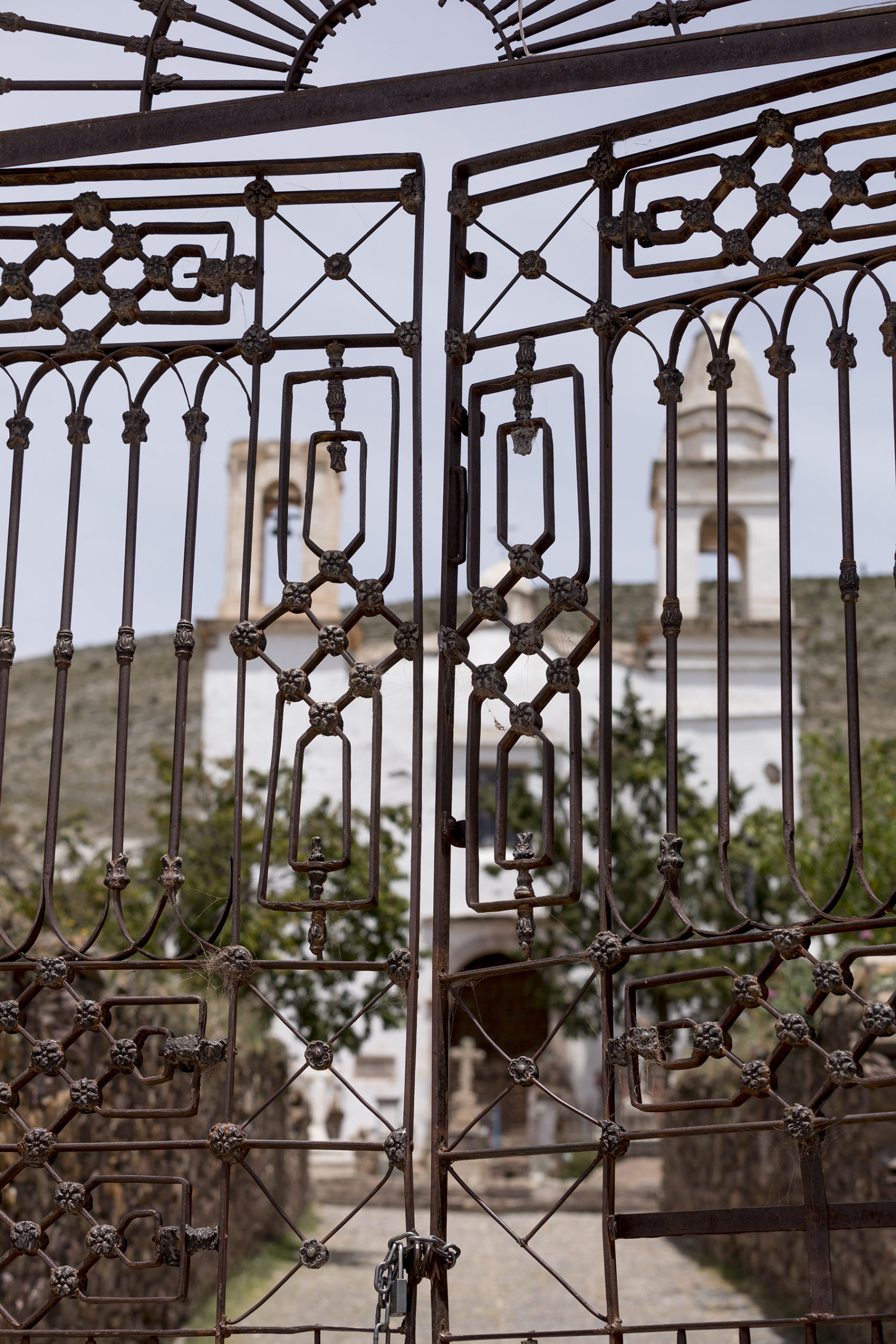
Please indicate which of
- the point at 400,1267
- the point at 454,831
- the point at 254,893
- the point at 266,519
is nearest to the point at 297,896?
the point at 254,893

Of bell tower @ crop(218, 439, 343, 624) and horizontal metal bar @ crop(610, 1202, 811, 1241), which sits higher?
bell tower @ crop(218, 439, 343, 624)

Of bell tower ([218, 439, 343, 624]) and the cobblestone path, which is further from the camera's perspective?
bell tower ([218, 439, 343, 624])

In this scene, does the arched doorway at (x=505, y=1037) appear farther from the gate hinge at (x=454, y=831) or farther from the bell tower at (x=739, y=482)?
the gate hinge at (x=454, y=831)

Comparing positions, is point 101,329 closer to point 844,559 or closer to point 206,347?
point 206,347

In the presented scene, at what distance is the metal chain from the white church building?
19.3 m

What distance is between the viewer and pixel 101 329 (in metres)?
3.61

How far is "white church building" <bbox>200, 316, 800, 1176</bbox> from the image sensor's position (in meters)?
23.5

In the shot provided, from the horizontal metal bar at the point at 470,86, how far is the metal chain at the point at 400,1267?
7.95ft

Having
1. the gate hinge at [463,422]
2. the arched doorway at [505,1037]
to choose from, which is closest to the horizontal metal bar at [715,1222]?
the gate hinge at [463,422]

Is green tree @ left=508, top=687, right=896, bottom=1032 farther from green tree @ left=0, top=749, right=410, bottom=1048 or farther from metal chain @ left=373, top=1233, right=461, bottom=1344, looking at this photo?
metal chain @ left=373, top=1233, right=461, bottom=1344

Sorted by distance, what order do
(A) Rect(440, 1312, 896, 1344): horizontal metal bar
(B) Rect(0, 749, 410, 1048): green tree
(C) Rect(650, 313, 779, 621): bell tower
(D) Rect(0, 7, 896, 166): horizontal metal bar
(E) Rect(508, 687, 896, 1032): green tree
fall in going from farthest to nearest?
(C) Rect(650, 313, 779, 621): bell tower → (E) Rect(508, 687, 896, 1032): green tree → (B) Rect(0, 749, 410, 1048): green tree → (D) Rect(0, 7, 896, 166): horizontal metal bar → (A) Rect(440, 1312, 896, 1344): horizontal metal bar

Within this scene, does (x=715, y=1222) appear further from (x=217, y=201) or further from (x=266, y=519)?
(x=266, y=519)

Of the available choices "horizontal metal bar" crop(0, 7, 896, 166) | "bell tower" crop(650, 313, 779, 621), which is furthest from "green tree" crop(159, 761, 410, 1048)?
"horizontal metal bar" crop(0, 7, 896, 166)

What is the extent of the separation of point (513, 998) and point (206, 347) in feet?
81.5
